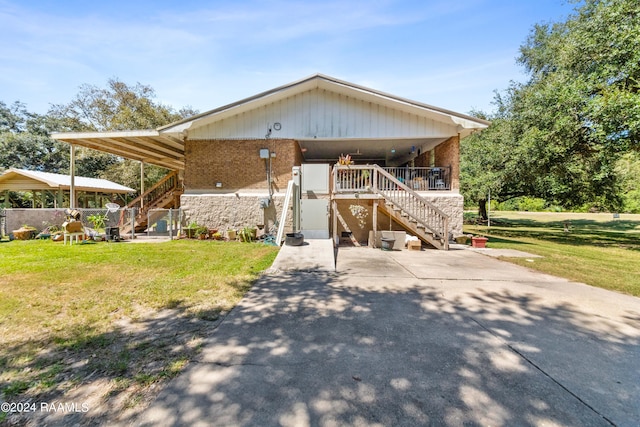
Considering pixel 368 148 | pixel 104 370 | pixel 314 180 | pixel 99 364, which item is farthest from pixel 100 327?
pixel 368 148

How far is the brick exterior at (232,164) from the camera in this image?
1091cm

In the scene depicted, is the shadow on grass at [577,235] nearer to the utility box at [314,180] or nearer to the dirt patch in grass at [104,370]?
the utility box at [314,180]

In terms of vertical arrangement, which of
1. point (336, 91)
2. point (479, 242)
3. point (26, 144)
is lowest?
point (479, 242)

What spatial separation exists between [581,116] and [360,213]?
9.83 m

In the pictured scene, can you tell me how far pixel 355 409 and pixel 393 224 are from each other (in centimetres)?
997

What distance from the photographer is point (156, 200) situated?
13422 mm

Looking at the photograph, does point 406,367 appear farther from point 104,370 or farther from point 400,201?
Answer: point 400,201

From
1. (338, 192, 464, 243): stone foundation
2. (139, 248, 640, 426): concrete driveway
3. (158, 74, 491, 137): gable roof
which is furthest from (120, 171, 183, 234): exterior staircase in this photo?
(139, 248, 640, 426): concrete driveway

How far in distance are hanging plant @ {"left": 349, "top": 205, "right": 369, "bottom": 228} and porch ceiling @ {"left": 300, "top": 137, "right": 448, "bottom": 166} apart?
3000 millimetres

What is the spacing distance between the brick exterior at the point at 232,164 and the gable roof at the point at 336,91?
974mm

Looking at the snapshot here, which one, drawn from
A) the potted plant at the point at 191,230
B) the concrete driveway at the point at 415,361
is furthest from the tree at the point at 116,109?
the concrete driveway at the point at 415,361

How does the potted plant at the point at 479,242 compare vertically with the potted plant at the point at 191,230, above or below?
below

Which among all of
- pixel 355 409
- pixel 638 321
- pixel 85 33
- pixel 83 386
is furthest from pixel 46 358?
pixel 85 33

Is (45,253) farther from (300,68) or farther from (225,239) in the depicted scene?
(300,68)
